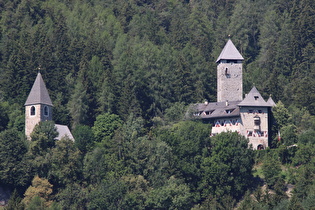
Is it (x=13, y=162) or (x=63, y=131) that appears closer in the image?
(x=13, y=162)

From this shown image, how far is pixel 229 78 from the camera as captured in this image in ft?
304

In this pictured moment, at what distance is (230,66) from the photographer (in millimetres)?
93438

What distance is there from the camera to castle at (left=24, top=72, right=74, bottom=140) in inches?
3317

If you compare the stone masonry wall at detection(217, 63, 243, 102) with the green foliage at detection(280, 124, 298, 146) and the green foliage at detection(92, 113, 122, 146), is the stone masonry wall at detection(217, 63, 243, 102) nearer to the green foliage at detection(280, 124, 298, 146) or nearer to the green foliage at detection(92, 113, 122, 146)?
the green foliage at detection(280, 124, 298, 146)

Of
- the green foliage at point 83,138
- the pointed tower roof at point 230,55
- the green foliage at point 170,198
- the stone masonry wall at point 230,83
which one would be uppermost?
the pointed tower roof at point 230,55

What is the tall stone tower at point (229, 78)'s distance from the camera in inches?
3622

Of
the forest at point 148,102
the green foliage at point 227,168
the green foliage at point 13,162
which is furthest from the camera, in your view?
the green foliage at point 227,168

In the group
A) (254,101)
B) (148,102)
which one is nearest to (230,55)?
→ (254,101)

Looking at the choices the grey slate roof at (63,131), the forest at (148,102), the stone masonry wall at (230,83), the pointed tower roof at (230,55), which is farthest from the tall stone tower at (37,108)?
the pointed tower roof at (230,55)

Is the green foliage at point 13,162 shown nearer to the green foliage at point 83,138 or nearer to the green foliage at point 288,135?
the green foliage at point 83,138

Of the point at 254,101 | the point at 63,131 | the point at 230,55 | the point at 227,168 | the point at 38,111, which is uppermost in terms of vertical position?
the point at 230,55

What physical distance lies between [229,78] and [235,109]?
6.56 metres

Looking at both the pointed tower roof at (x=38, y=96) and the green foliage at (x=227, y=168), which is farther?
the pointed tower roof at (x=38, y=96)

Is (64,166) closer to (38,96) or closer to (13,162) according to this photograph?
(13,162)
